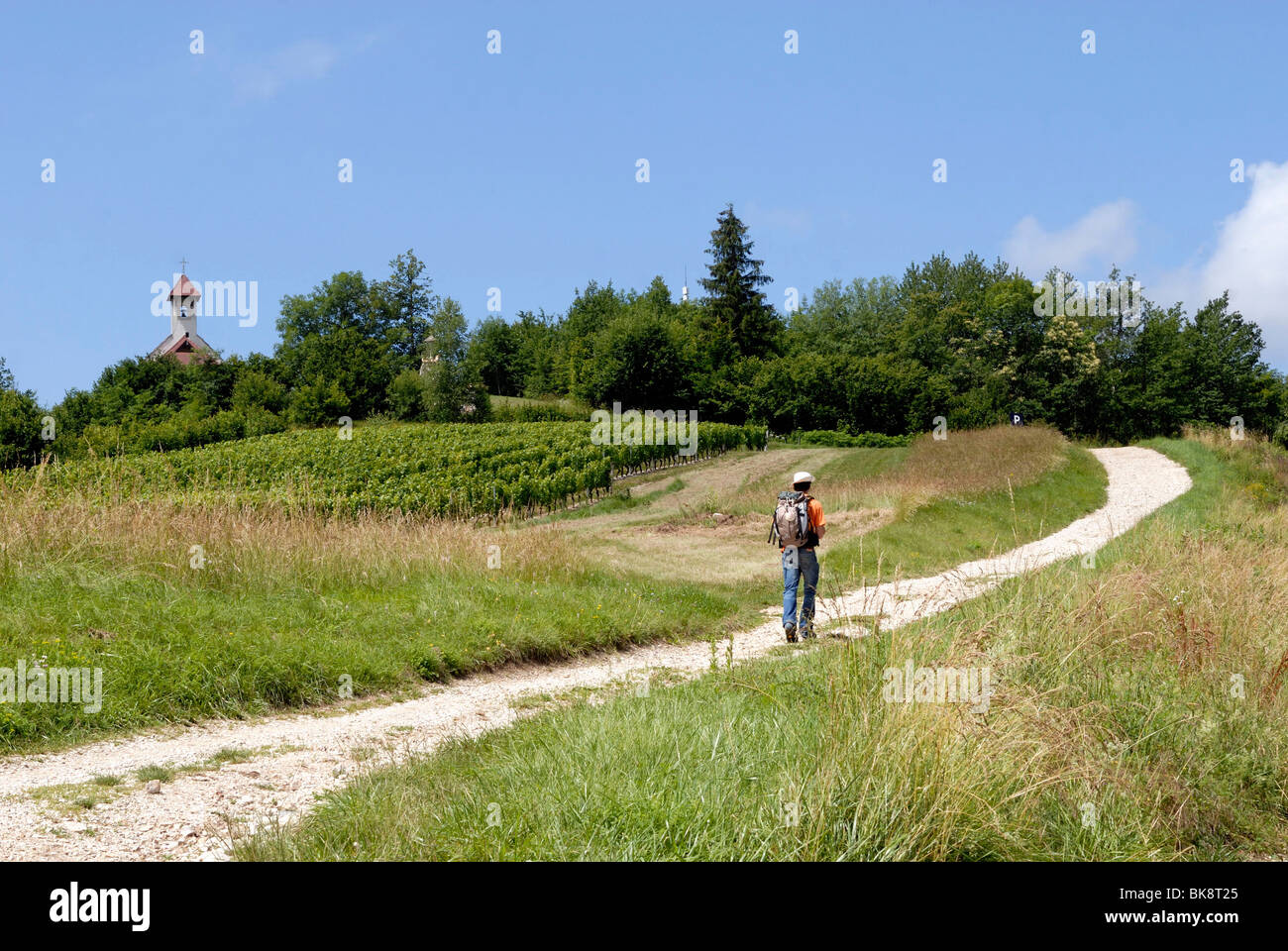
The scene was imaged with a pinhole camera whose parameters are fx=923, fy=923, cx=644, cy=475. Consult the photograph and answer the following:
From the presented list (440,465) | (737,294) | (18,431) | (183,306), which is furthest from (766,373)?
(183,306)

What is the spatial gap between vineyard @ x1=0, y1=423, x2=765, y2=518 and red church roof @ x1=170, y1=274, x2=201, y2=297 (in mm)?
55508

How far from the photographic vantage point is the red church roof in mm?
93312

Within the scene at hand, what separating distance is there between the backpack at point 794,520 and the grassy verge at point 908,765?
10.5ft

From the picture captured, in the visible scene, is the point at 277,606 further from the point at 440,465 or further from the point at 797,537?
the point at 440,465

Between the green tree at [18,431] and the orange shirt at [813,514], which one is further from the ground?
the green tree at [18,431]

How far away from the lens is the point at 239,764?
600 cm

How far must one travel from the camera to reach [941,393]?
57781mm

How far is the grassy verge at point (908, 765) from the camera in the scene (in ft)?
13.1

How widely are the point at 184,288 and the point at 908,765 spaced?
104 m

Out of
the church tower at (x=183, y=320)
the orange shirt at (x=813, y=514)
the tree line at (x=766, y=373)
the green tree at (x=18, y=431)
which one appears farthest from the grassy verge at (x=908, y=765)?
the church tower at (x=183, y=320)

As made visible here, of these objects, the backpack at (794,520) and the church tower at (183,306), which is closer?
the backpack at (794,520)

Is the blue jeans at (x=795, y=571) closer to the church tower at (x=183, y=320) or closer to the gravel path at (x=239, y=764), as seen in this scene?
the gravel path at (x=239, y=764)
